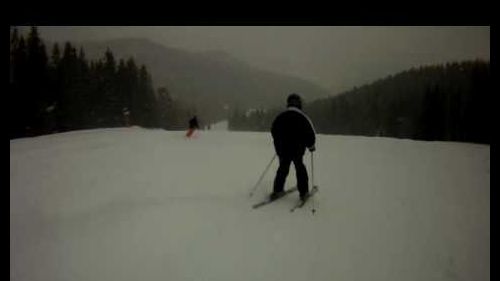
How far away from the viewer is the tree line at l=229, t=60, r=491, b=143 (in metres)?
7.96

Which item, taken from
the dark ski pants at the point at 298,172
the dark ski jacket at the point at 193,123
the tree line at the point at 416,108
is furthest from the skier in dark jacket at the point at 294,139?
the dark ski jacket at the point at 193,123

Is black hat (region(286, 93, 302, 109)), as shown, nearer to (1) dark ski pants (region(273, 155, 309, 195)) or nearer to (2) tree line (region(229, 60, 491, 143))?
(1) dark ski pants (region(273, 155, 309, 195))

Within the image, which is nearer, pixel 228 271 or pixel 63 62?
pixel 228 271

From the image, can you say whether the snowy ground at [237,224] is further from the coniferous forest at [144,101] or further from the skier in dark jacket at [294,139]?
the coniferous forest at [144,101]

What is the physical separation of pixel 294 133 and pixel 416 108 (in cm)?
1918

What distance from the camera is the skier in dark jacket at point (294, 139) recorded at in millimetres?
5004

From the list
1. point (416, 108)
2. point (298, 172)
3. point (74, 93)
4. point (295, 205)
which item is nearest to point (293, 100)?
point (298, 172)

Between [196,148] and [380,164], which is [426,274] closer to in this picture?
[380,164]

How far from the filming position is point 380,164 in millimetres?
7367

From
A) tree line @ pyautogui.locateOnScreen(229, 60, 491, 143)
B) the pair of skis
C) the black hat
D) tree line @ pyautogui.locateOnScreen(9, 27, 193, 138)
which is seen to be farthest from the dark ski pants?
tree line @ pyautogui.locateOnScreen(9, 27, 193, 138)

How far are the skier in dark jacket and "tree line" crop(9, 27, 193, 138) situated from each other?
12918mm

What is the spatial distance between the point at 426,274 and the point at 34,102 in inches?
911

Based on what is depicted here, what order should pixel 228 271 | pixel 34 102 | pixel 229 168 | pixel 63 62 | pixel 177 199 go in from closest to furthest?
pixel 228 271 < pixel 177 199 < pixel 229 168 < pixel 34 102 < pixel 63 62
